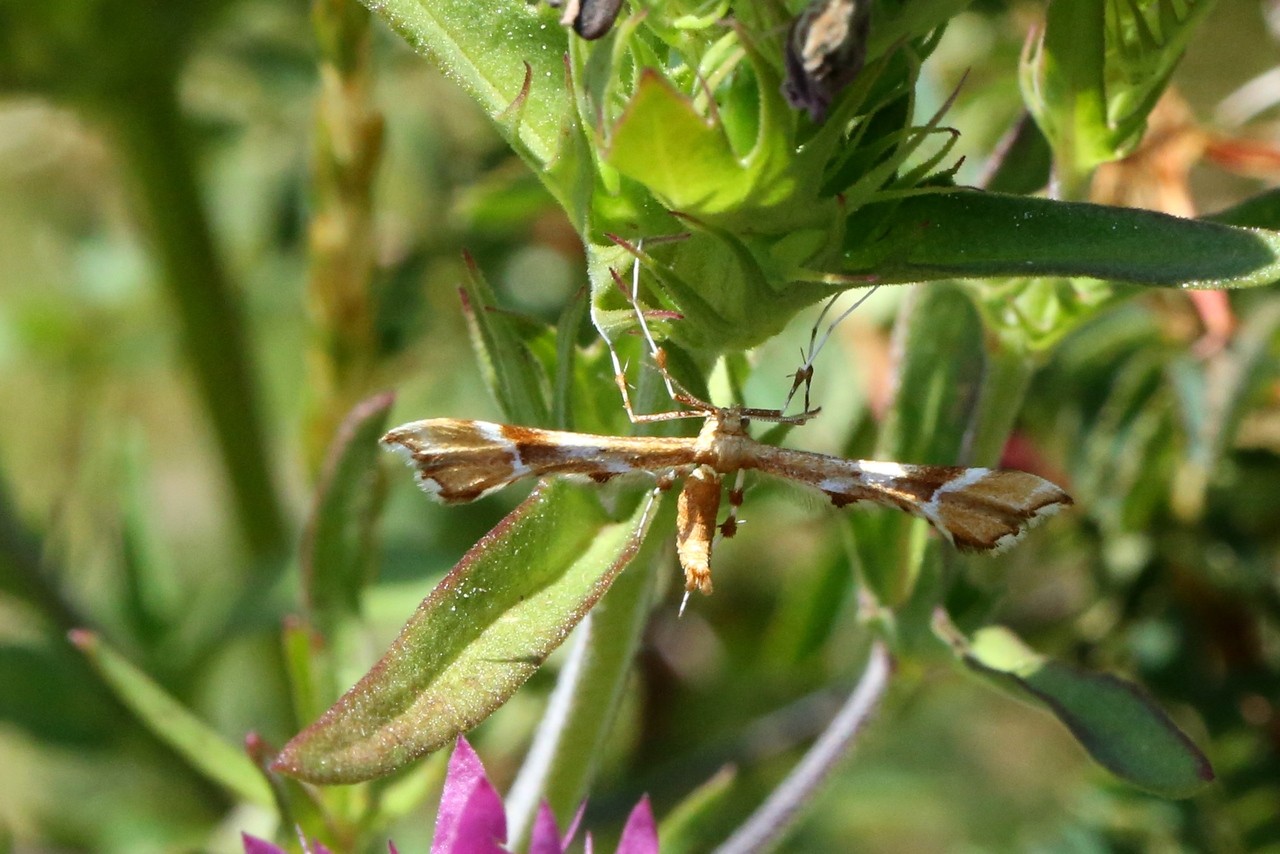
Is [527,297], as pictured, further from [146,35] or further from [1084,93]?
[1084,93]

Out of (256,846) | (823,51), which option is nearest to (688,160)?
(823,51)

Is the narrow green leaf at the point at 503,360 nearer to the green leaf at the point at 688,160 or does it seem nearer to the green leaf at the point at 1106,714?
the green leaf at the point at 688,160

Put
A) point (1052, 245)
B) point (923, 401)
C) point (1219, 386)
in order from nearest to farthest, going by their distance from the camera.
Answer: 1. point (1052, 245)
2. point (923, 401)
3. point (1219, 386)

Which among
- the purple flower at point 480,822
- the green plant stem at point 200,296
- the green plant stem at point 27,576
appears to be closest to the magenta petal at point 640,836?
the purple flower at point 480,822

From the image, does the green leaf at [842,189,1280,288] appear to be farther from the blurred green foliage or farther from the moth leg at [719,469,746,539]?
the moth leg at [719,469,746,539]

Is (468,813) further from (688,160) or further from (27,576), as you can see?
(27,576)

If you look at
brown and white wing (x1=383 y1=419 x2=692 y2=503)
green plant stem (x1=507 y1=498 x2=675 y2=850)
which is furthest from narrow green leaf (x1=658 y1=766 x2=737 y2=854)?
brown and white wing (x1=383 y1=419 x2=692 y2=503)
